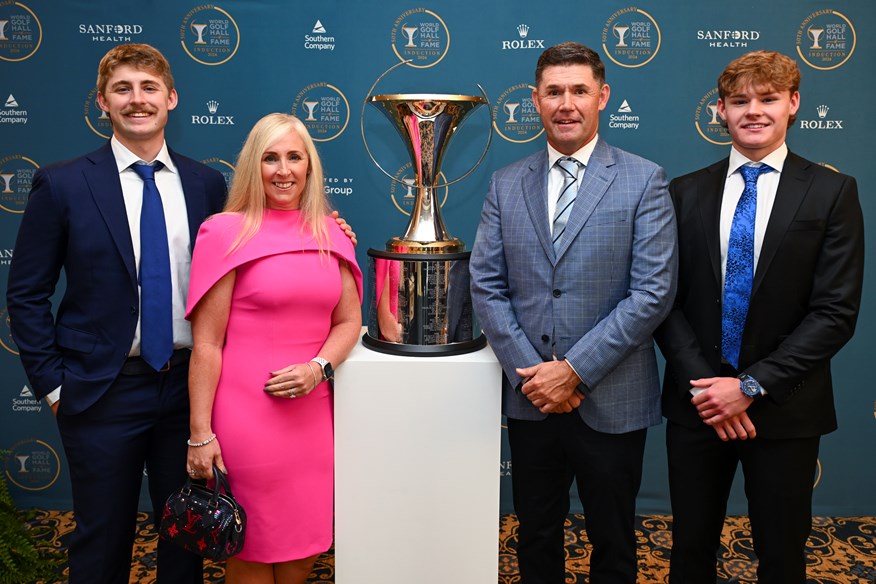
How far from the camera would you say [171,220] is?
1.86 metres

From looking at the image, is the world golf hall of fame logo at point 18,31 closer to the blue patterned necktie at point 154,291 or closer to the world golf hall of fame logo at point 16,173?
the world golf hall of fame logo at point 16,173

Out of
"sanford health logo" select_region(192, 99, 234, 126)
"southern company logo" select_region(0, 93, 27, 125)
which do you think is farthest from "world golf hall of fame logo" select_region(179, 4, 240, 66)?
"southern company logo" select_region(0, 93, 27, 125)

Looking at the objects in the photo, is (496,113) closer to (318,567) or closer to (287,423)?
(287,423)

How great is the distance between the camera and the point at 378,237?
288 cm

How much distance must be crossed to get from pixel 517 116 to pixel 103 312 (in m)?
1.76

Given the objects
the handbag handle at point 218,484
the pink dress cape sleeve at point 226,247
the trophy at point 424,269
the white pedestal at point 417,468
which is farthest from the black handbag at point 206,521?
the trophy at point 424,269

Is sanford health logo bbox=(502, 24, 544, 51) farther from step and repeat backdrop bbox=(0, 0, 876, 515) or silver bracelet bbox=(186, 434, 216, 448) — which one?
silver bracelet bbox=(186, 434, 216, 448)

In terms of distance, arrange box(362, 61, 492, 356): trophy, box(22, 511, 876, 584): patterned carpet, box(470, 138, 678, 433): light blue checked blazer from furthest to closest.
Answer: box(22, 511, 876, 584): patterned carpet → box(362, 61, 492, 356): trophy → box(470, 138, 678, 433): light blue checked blazer

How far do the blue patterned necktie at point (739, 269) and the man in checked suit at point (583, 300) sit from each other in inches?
6.0

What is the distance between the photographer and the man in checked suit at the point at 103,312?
1750mm

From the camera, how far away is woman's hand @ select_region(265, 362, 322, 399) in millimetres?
1718

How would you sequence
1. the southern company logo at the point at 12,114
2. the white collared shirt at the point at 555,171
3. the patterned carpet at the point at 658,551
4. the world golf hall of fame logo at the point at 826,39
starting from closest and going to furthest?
1. the white collared shirt at the point at 555,171
2. the patterned carpet at the point at 658,551
3. the world golf hall of fame logo at the point at 826,39
4. the southern company logo at the point at 12,114

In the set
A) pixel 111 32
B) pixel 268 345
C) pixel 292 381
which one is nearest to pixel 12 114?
pixel 111 32

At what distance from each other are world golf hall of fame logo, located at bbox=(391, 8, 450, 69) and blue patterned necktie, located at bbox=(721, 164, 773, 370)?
1.41 metres
